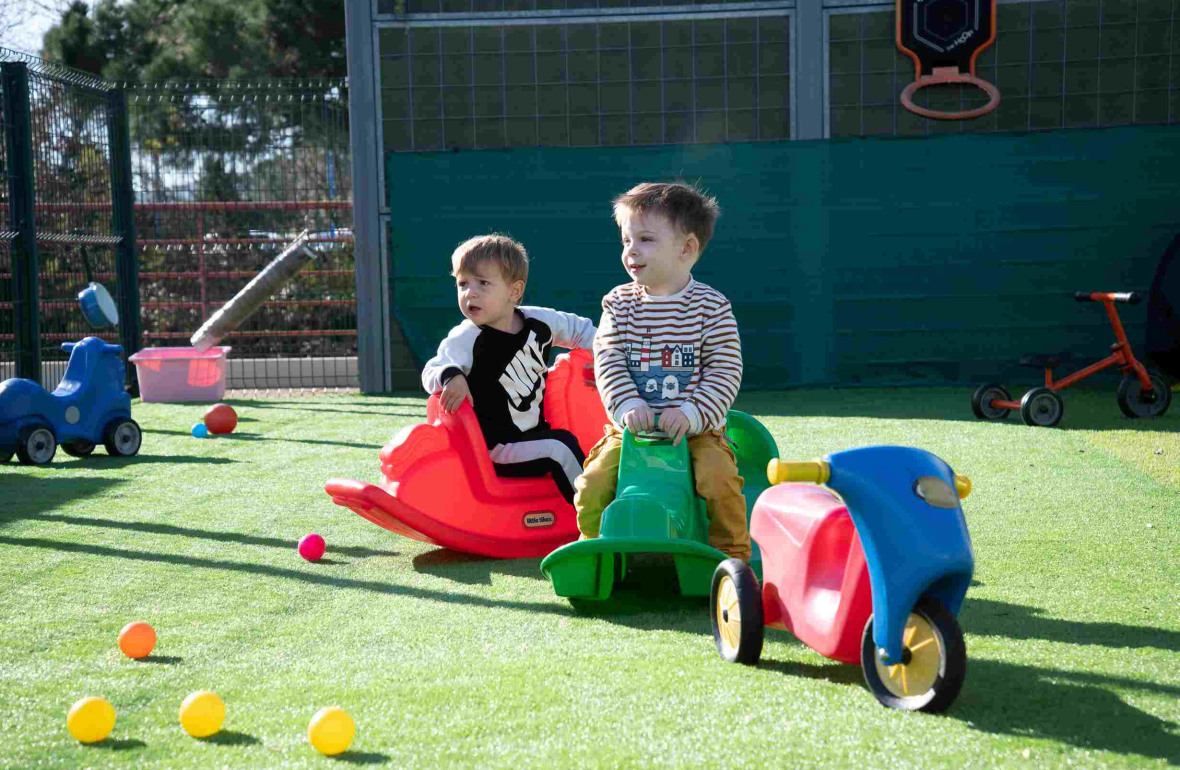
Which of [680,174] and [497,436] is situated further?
[680,174]

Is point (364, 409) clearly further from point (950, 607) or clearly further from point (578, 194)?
point (950, 607)

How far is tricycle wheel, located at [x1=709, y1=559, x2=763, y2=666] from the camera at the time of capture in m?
2.54

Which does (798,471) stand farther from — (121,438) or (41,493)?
(121,438)

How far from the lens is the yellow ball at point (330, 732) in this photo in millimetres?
2057

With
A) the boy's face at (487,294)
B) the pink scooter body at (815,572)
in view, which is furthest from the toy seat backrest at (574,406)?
the pink scooter body at (815,572)

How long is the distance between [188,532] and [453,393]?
3.90ft

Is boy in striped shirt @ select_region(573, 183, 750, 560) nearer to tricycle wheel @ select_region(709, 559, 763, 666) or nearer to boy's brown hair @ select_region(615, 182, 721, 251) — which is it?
boy's brown hair @ select_region(615, 182, 721, 251)

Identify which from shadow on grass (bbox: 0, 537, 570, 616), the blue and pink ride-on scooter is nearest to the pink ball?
shadow on grass (bbox: 0, 537, 570, 616)

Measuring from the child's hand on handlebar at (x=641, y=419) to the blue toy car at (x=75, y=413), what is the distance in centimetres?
409

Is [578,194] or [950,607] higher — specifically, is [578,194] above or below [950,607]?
above

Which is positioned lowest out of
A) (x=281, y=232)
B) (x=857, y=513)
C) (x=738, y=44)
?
(x=857, y=513)

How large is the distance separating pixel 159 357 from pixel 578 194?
3.59 m

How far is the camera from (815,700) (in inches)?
91.2

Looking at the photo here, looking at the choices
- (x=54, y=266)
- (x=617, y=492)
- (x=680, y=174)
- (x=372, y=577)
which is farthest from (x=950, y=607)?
(x=54, y=266)
